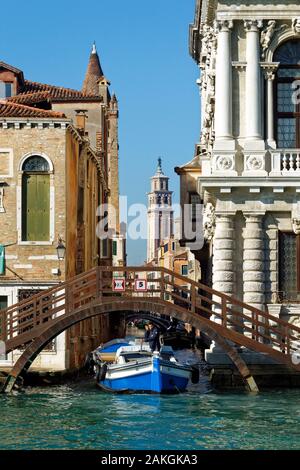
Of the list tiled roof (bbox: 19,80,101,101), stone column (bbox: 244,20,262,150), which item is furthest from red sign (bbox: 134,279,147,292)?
tiled roof (bbox: 19,80,101,101)

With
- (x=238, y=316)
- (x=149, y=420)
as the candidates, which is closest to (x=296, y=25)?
(x=238, y=316)

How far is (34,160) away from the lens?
31906 millimetres

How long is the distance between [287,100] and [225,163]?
2456 mm

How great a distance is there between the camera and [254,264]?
97.7 ft

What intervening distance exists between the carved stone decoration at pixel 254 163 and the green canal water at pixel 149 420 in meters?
5.53

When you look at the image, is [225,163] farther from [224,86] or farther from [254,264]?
[254,264]

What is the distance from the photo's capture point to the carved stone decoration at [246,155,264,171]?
1185 inches

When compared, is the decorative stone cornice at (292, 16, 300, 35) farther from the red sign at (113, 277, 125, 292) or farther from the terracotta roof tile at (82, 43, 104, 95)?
the terracotta roof tile at (82, 43, 104, 95)

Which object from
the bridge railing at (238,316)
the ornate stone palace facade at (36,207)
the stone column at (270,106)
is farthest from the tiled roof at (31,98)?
the bridge railing at (238,316)

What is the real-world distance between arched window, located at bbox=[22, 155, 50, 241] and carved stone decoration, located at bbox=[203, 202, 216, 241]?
423 centimetres

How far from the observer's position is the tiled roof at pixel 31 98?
4016 cm

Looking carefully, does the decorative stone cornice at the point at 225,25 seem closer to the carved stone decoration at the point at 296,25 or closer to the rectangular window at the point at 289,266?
the carved stone decoration at the point at 296,25

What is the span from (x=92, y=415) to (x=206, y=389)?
5.35 meters

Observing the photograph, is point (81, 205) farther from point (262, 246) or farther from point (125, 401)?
point (125, 401)
